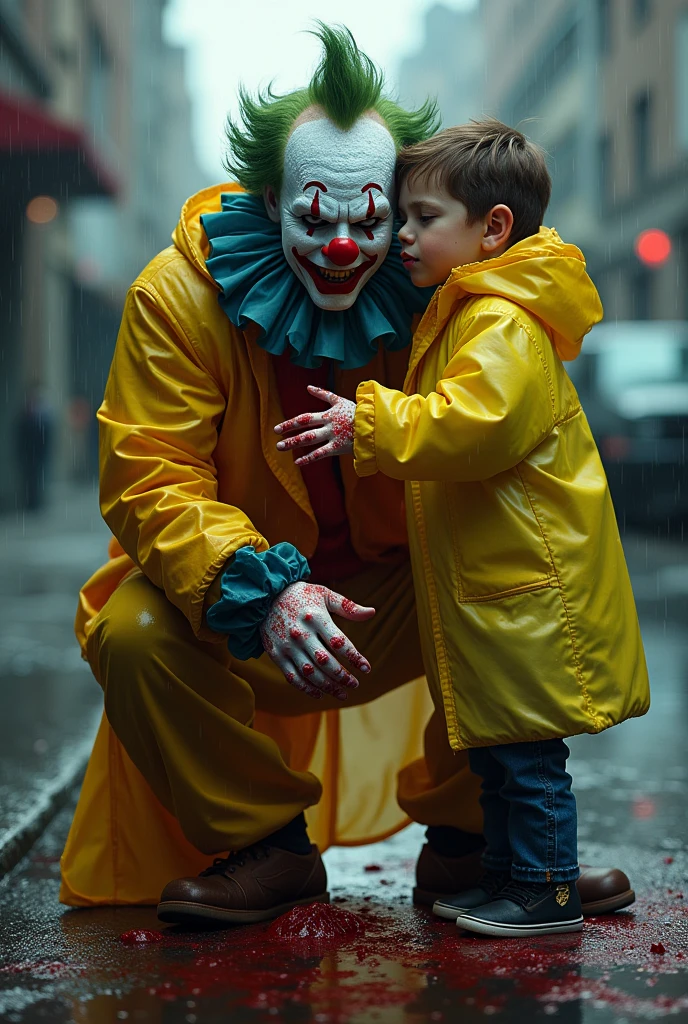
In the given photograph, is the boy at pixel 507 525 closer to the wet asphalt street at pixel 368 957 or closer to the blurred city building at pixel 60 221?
the wet asphalt street at pixel 368 957

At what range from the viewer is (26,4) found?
1877 centimetres

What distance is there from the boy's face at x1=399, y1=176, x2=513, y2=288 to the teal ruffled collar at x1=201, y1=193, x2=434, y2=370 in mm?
177

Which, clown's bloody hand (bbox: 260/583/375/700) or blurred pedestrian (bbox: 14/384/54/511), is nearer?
clown's bloody hand (bbox: 260/583/375/700)

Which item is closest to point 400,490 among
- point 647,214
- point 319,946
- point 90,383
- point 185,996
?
point 319,946

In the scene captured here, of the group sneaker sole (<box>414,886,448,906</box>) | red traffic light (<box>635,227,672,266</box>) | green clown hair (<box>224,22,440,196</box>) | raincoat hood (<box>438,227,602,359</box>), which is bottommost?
sneaker sole (<box>414,886,448,906</box>)

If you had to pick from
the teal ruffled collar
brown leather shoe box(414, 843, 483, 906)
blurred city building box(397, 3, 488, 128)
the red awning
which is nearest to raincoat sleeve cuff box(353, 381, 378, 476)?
the teal ruffled collar

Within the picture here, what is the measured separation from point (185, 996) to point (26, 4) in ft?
61.0

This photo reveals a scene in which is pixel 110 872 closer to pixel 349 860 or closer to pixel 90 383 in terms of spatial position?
pixel 349 860

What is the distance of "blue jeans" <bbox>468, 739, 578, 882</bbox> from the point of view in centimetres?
283

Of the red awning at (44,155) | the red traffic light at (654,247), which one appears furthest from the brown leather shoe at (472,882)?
the red traffic light at (654,247)

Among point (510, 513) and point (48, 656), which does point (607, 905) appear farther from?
point (48, 656)

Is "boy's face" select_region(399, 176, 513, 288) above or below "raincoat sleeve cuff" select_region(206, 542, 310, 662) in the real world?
above

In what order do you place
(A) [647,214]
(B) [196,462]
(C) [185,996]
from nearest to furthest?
1. (C) [185,996]
2. (B) [196,462]
3. (A) [647,214]

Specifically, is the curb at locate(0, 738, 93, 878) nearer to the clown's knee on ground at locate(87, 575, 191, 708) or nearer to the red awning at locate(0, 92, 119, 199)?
the clown's knee on ground at locate(87, 575, 191, 708)
